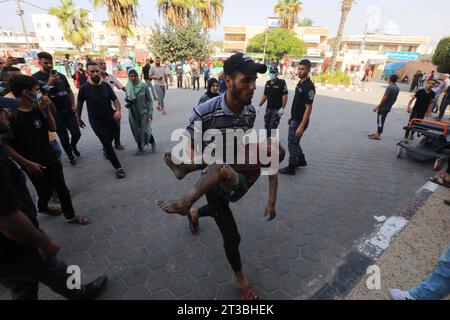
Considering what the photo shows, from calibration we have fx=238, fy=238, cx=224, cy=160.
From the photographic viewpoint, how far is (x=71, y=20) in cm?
3175

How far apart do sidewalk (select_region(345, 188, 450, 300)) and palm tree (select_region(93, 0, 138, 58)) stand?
2370 cm

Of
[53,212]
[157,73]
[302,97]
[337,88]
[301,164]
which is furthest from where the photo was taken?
[337,88]

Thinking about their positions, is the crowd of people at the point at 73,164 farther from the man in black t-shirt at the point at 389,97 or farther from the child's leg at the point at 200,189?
the man in black t-shirt at the point at 389,97

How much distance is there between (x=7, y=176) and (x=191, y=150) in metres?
1.17

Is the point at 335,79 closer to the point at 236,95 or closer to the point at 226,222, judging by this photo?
the point at 236,95

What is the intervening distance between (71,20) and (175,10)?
699 inches

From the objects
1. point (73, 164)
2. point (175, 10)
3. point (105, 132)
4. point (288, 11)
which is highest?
point (288, 11)

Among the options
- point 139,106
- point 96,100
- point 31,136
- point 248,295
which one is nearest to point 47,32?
point 139,106

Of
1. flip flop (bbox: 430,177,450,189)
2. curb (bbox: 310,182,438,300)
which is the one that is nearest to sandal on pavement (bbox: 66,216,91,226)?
curb (bbox: 310,182,438,300)

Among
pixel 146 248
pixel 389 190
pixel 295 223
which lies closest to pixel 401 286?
pixel 295 223

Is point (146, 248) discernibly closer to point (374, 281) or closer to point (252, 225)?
point (252, 225)

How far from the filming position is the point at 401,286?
8.14 feet

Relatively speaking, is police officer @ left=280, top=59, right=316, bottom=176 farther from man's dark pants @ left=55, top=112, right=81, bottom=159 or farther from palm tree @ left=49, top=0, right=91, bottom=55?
palm tree @ left=49, top=0, right=91, bottom=55

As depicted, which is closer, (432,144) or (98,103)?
(98,103)
